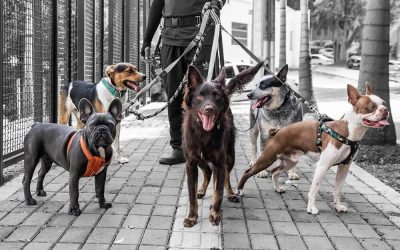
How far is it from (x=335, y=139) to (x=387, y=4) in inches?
190

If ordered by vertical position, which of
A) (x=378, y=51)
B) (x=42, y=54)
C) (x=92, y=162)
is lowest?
(x=92, y=162)

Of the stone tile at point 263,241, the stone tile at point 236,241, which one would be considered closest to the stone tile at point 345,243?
the stone tile at point 263,241

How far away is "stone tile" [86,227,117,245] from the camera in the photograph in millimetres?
4176

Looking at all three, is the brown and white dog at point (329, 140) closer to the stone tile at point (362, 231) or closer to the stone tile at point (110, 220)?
the stone tile at point (362, 231)

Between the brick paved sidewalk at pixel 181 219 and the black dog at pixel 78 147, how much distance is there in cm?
27

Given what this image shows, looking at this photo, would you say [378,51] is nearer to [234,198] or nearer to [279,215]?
[234,198]

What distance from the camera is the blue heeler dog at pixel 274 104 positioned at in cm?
633

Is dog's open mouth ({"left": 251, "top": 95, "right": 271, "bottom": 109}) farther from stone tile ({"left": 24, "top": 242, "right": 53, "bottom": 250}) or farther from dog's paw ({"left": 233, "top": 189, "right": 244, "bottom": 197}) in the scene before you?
stone tile ({"left": 24, "top": 242, "right": 53, "bottom": 250})

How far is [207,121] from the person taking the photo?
4.29 m

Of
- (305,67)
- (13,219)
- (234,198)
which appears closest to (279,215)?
(234,198)

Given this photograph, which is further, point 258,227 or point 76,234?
point 258,227

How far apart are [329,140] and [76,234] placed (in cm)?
242

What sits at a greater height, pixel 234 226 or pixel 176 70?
pixel 176 70

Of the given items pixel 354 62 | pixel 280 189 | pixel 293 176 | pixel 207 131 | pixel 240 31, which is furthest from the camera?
pixel 354 62
